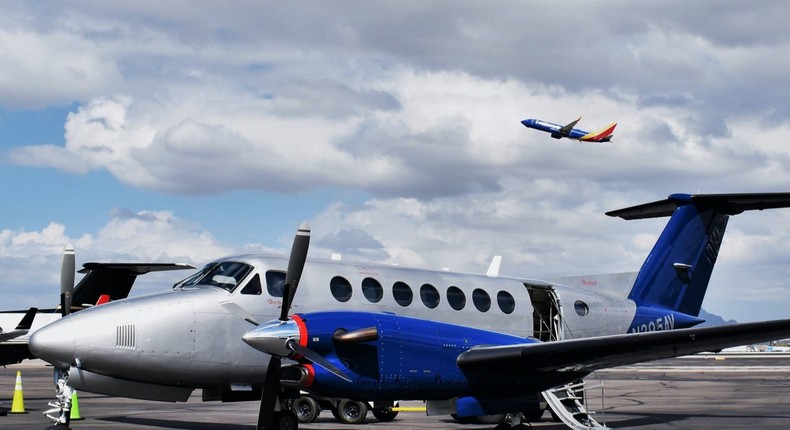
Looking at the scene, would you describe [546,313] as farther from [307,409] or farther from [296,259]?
[296,259]

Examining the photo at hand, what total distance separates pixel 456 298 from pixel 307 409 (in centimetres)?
425

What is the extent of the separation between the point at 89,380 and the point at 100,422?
593cm

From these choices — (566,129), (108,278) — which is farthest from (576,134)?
(108,278)

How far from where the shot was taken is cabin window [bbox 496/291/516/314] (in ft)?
56.8

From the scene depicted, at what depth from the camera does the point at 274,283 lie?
14.8 metres

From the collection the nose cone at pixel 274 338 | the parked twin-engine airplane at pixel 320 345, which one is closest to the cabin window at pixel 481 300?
the parked twin-engine airplane at pixel 320 345

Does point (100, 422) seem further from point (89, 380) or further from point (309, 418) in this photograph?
point (89, 380)

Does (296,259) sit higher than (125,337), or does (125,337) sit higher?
(296,259)

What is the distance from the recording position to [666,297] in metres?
20.1

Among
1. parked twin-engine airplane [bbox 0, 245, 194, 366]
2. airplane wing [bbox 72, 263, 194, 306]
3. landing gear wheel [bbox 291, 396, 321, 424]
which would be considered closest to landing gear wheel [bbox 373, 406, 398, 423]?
landing gear wheel [bbox 291, 396, 321, 424]

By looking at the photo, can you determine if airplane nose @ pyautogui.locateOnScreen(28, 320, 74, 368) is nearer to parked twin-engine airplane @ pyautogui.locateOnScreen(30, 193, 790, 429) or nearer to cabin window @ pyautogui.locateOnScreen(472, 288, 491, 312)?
parked twin-engine airplane @ pyautogui.locateOnScreen(30, 193, 790, 429)

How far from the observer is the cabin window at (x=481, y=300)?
16875 millimetres

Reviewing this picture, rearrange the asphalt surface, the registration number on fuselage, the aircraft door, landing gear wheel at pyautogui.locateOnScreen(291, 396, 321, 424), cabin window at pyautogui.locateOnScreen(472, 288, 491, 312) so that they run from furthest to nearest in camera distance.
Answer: the registration number on fuselage, landing gear wheel at pyautogui.locateOnScreen(291, 396, 321, 424), the asphalt surface, the aircraft door, cabin window at pyautogui.locateOnScreen(472, 288, 491, 312)

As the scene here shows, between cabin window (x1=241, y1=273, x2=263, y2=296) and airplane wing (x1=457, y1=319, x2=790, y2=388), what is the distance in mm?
3413
